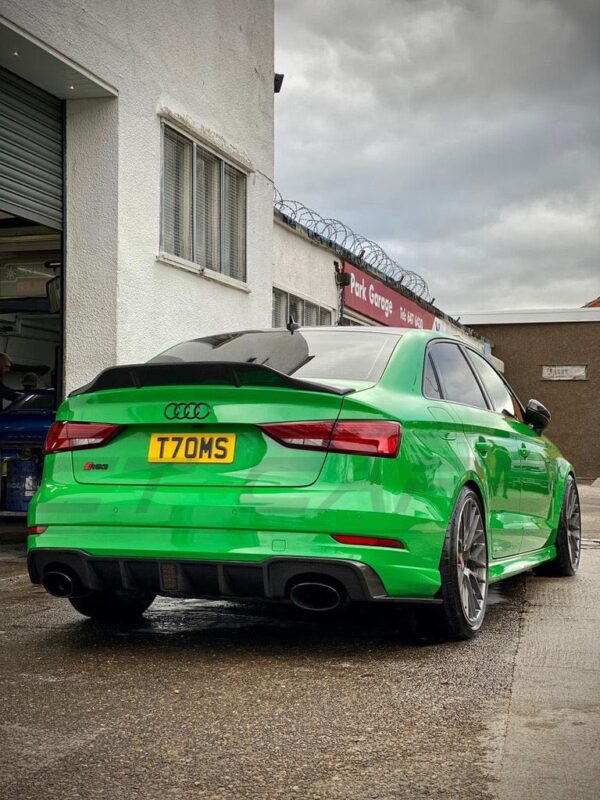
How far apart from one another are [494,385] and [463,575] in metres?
1.88

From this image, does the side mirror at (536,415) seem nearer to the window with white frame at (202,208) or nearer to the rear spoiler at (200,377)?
the rear spoiler at (200,377)

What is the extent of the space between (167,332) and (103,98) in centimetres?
229

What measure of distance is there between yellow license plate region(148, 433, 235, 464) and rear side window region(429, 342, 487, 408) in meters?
1.38

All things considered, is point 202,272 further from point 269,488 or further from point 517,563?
point 269,488

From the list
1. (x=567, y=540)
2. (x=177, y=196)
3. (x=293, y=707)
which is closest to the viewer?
(x=293, y=707)

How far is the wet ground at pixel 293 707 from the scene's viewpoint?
3146 millimetres

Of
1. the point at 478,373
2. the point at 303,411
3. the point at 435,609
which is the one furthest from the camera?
the point at 478,373

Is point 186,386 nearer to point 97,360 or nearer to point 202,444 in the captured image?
point 202,444

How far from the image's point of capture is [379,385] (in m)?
4.95

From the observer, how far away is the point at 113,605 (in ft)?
18.5

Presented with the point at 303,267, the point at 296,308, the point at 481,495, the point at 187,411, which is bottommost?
the point at 481,495

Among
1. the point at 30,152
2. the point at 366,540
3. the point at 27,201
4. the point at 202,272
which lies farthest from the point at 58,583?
the point at 202,272

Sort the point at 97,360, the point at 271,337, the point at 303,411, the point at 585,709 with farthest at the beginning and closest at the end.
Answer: the point at 97,360 < the point at 271,337 < the point at 303,411 < the point at 585,709

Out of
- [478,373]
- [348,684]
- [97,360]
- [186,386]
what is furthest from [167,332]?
[348,684]
